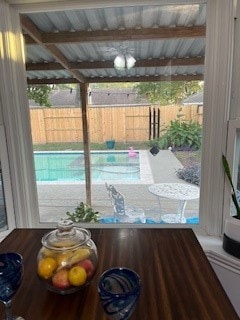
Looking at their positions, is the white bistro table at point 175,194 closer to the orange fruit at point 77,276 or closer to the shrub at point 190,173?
the shrub at point 190,173

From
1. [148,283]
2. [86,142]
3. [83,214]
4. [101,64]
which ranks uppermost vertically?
[101,64]

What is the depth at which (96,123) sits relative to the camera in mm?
1690

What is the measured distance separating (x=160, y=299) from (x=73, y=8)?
59.2 inches

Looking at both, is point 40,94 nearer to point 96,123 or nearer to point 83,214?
point 96,123

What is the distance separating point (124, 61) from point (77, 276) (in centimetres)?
128

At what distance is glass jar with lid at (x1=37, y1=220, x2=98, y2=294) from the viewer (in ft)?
2.48

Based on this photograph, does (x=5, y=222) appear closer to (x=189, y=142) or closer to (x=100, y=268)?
(x=100, y=268)

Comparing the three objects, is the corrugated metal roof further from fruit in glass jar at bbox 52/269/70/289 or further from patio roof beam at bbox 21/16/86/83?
fruit in glass jar at bbox 52/269/70/289

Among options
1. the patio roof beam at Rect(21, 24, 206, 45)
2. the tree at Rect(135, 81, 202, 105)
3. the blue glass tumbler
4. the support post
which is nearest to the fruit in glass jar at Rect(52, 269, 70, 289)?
the blue glass tumbler

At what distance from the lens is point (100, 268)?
3.03 ft

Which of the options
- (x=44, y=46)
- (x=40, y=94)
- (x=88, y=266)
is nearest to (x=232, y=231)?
(x=88, y=266)

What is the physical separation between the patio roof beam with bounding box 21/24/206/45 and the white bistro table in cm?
93

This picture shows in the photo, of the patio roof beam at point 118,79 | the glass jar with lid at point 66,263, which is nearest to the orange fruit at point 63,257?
the glass jar with lid at point 66,263

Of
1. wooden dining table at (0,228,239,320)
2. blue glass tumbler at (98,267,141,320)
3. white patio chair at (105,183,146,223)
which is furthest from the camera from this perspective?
white patio chair at (105,183,146,223)
